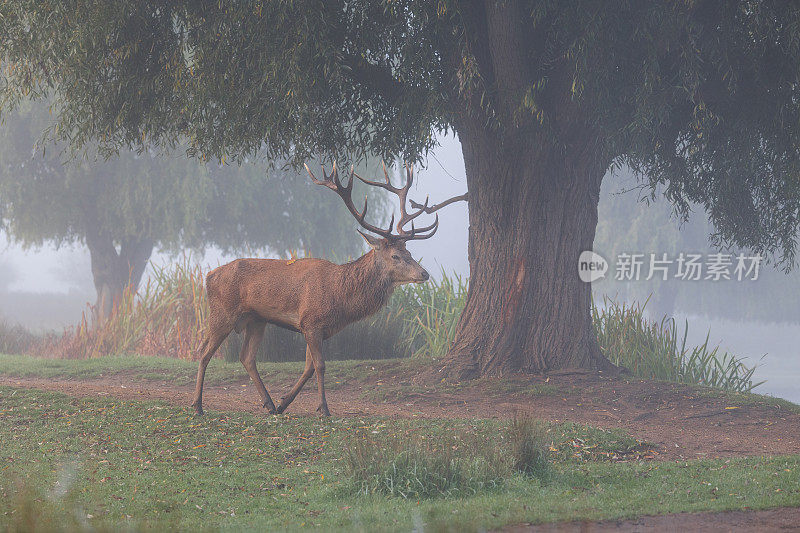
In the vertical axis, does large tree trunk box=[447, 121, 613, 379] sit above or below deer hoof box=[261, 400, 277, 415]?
above

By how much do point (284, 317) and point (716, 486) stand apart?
5481 mm

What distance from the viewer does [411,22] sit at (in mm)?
11906

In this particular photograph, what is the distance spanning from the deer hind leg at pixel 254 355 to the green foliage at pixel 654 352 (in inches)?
329

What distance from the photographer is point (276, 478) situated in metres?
7.64

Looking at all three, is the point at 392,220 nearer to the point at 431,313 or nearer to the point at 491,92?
the point at 491,92

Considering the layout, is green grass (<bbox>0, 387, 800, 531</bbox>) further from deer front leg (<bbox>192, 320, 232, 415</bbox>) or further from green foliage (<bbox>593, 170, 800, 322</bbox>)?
green foliage (<bbox>593, 170, 800, 322</bbox>)

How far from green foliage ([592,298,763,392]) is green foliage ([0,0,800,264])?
13.6 feet

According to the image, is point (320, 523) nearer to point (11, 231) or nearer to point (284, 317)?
point (284, 317)

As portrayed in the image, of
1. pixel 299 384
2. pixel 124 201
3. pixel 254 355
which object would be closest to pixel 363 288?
pixel 299 384

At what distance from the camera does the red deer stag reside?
10.3m

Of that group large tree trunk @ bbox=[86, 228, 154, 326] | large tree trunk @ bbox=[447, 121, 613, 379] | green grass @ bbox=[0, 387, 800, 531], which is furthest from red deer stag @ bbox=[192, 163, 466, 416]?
large tree trunk @ bbox=[86, 228, 154, 326]

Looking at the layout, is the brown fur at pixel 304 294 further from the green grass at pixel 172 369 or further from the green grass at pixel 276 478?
the green grass at pixel 172 369

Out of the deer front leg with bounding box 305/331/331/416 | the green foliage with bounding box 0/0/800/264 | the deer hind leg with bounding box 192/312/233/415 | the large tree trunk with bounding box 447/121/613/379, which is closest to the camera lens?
the deer front leg with bounding box 305/331/331/416

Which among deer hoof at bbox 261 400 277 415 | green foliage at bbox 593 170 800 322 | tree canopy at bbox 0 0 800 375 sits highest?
green foliage at bbox 593 170 800 322
